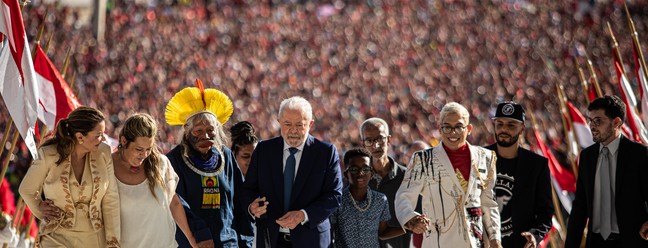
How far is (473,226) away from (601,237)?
2.92 feet

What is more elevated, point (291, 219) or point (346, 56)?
point (346, 56)

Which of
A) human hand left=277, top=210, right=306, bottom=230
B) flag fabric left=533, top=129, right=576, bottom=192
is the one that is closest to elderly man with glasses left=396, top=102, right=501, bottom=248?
human hand left=277, top=210, right=306, bottom=230

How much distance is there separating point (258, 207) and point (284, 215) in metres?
0.16

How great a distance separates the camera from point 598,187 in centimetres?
725

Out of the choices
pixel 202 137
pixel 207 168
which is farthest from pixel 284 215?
pixel 202 137

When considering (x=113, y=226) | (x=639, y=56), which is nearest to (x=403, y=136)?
(x=639, y=56)

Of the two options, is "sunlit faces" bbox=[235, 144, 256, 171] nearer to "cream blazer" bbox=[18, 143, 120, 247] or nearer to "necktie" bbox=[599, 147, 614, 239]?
"cream blazer" bbox=[18, 143, 120, 247]

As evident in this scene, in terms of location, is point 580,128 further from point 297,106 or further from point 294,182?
point 297,106

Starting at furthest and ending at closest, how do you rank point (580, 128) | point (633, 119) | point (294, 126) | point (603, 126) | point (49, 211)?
point (580, 128)
point (633, 119)
point (603, 126)
point (294, 126)
point (49, 211)

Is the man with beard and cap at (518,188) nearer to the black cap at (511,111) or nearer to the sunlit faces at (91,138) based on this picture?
the black cap at (511,111)

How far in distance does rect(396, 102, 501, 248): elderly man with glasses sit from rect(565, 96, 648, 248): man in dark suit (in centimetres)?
65

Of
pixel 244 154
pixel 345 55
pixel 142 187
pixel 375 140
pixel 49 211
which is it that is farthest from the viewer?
pixel 345 55

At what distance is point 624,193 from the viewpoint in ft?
23.4

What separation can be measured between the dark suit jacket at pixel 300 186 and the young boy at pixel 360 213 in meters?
0.44
